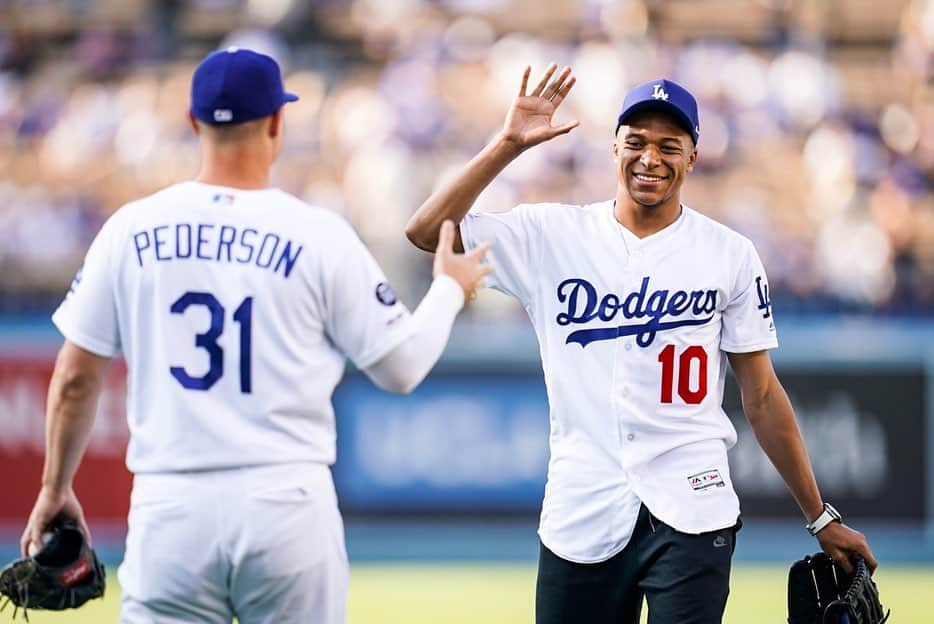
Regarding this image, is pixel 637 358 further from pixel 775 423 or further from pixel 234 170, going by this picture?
pixel 234 170

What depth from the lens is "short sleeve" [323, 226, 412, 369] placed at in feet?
13.5

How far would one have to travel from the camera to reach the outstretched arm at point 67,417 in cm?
428

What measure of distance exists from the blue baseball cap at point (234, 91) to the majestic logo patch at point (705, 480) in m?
1.77

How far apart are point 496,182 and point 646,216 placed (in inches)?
338

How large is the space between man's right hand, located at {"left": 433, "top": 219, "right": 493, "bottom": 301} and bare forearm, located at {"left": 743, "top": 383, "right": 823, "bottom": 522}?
1.17 meters

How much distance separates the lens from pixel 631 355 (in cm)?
493

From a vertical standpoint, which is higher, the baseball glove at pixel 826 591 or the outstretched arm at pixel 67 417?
the outstretched arm at pixel 67 417

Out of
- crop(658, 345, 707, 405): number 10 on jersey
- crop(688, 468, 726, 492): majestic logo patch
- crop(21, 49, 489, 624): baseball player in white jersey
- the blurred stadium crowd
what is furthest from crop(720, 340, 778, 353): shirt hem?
the blurred stadium crowd

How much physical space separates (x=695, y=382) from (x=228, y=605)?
5.50 feet

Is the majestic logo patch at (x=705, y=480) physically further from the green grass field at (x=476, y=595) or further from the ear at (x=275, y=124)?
the green grass field at (x=476, y=595)

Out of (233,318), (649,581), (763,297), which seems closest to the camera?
(233,318)

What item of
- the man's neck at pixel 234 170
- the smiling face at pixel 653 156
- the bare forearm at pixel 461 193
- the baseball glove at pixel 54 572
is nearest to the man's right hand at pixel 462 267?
the bare forearm at pixel 461 193

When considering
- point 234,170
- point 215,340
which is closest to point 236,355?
point 215,340

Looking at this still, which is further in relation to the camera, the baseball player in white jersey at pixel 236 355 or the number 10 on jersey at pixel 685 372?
the number 10 on jersey at pixel 685 372
